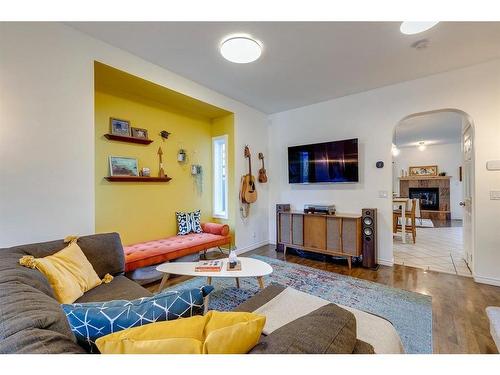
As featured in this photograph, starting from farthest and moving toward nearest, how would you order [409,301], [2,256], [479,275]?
[479,275] → [409,301] → [2,256]

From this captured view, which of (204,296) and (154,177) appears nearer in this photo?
(204,296)

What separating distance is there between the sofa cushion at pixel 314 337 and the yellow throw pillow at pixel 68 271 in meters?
1.41

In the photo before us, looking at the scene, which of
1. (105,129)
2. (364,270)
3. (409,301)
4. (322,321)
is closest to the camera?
(322,321)

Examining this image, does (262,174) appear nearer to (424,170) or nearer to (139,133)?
(139,133)

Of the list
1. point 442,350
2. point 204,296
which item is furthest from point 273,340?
point 442,350

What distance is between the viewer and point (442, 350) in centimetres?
158

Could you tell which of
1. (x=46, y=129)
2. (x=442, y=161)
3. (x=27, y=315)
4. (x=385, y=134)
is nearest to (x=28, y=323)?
(x=27, y=315)

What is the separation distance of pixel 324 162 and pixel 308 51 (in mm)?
1815

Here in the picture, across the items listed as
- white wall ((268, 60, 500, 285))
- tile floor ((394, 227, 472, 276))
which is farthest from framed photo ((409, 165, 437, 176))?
white wall ((268, 60, 500, 285))

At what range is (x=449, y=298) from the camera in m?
2.30

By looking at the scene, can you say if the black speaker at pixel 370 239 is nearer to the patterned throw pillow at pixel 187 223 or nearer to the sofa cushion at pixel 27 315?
the patterned throw pillow at pixel 187 223

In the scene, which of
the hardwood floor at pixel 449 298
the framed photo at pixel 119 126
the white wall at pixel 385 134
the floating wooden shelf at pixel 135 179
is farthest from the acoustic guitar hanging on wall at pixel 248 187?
the framed photo at pixel 119 126

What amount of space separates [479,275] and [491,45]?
8.36 ft

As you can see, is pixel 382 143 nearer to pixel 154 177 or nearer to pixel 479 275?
pixel 479 275
